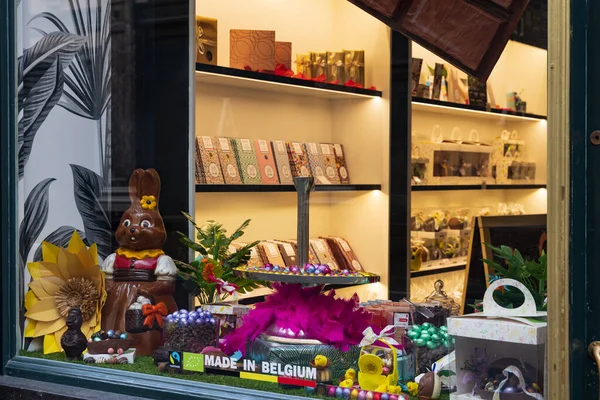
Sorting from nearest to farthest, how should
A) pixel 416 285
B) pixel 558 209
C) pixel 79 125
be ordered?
pixel 558 209 → pixel 416 285 → pixel 79 125

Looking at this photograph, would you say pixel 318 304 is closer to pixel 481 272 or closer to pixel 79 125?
pixel 481 272

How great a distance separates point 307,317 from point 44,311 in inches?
38.9

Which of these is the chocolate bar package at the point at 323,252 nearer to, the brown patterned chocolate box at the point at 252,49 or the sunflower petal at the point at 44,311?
the brown patterned chocolate box at the point at 252,49

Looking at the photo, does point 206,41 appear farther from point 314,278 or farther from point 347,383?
point 347,383

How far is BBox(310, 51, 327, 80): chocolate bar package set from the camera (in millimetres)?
3201

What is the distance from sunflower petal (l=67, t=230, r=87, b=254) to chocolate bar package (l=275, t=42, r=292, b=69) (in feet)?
3.03

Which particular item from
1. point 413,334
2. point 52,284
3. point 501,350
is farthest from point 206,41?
point 501,350

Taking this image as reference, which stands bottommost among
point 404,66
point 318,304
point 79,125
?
point 318,304

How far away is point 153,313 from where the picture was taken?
2746mm

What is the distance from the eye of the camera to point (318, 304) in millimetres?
2537

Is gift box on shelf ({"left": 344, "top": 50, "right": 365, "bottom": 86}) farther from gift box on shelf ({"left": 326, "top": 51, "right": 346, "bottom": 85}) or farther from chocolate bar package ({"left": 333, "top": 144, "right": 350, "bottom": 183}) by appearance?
chocolate bar package ({"left": 333, "top": 144, "right": 350, "bottom": 183})

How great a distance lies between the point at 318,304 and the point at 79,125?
1.17 metres

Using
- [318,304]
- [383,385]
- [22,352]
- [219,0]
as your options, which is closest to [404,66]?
[219,0]

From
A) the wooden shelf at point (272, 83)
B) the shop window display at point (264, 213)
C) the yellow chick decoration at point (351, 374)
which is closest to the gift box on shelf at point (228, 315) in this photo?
the shop window display at point (264, 213)
